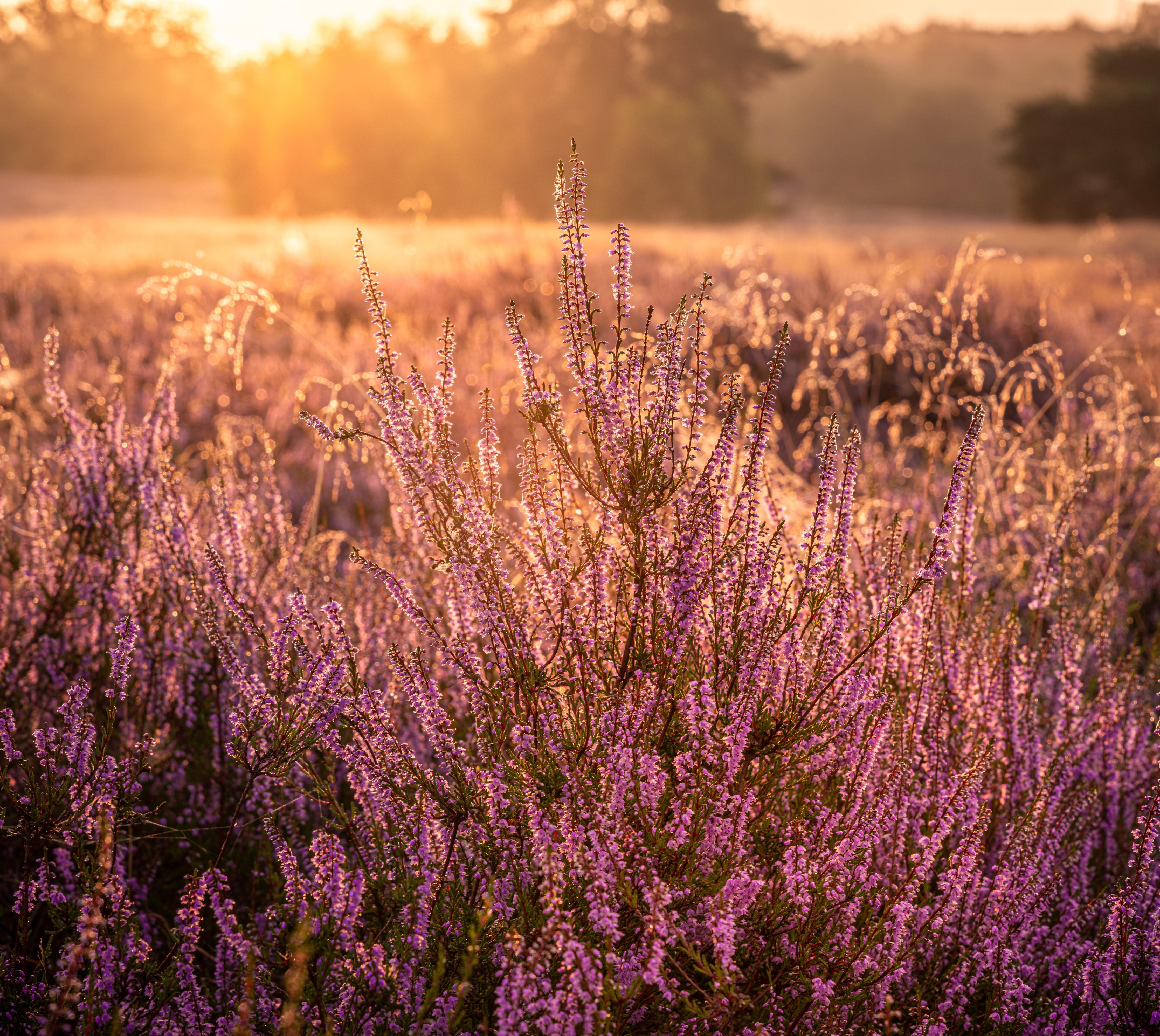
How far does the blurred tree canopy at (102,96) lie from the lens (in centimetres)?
5494

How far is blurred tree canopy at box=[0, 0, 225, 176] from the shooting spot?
54.9m

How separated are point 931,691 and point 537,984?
129 centimetres

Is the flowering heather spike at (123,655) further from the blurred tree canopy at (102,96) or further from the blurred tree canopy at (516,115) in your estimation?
the blurred tree canopy at (102,96)

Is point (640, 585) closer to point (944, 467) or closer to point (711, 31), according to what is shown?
point (944, 467)

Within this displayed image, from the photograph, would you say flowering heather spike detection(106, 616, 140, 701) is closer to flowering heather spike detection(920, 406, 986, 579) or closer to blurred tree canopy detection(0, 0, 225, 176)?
flowering heather spike detection(920, 406, 986, 579)

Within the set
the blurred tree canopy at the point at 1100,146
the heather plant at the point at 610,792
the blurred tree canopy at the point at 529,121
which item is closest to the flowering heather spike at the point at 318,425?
the heather plant at the point at 610,792

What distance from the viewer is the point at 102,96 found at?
58.1 meters

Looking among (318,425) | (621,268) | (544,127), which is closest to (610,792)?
(318,425)

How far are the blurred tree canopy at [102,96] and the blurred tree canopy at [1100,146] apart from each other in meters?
44.4

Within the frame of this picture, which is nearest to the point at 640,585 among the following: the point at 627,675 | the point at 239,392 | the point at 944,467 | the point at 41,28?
the point at 627,675

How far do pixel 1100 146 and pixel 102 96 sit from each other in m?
59.3

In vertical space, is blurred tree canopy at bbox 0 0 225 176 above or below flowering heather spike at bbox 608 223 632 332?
above

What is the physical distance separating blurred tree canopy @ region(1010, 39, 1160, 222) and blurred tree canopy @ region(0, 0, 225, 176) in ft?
146

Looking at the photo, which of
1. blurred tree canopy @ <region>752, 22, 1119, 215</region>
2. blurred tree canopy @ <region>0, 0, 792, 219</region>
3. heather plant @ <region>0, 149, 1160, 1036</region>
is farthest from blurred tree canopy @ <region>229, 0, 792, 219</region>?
heather plant @ <region>0, 149, 1160, 1036</region>
